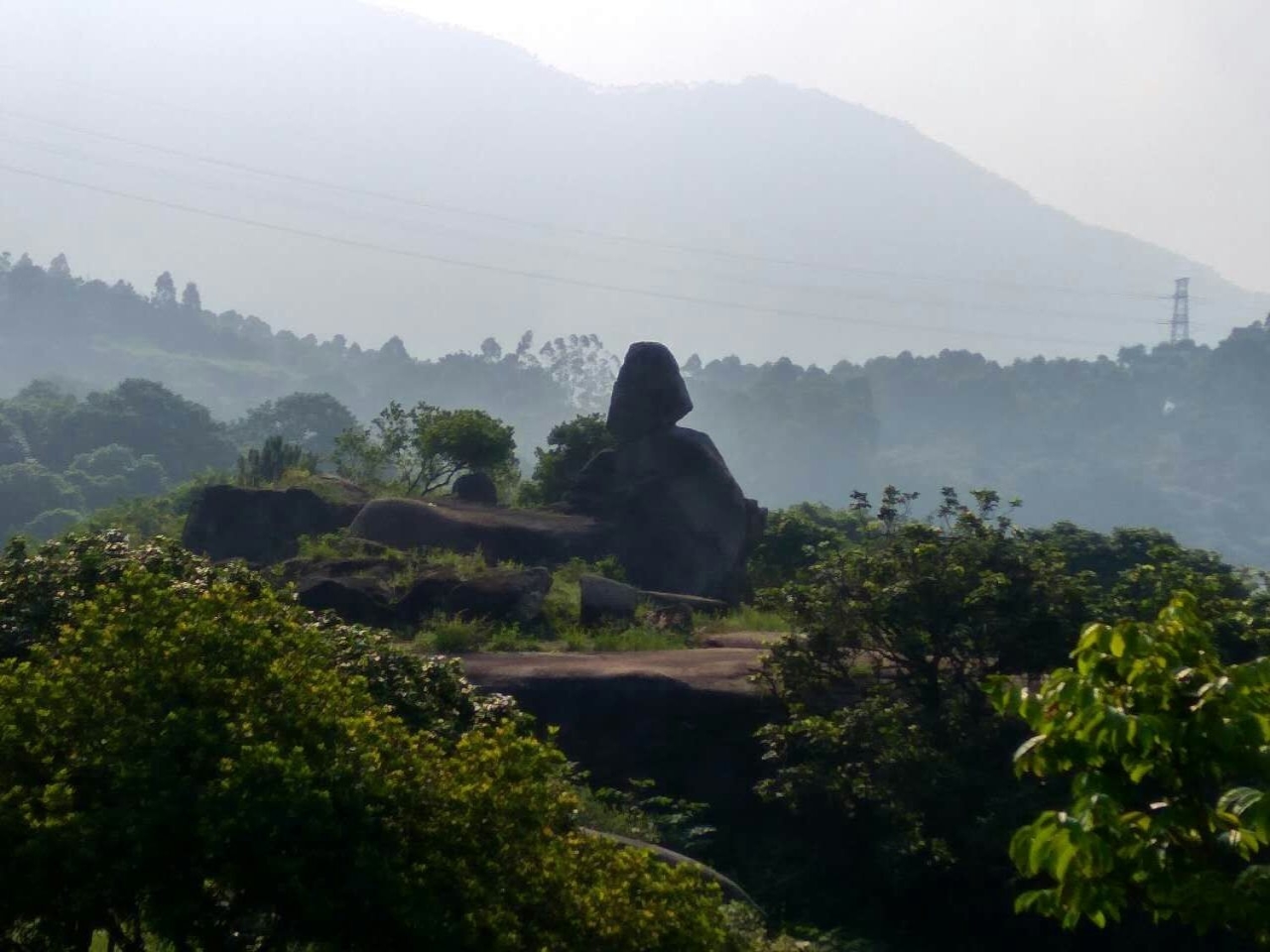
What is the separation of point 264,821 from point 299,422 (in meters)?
69.2

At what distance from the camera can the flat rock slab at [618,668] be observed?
52.5 feet

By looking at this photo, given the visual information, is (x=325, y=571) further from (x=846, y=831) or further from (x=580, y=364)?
(x=580, y=364)

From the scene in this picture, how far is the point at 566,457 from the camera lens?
97.1ft

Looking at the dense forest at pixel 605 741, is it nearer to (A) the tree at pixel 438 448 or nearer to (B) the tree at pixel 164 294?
(A) the tree at pixel 438 448

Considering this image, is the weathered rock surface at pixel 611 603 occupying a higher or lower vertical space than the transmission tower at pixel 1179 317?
lower

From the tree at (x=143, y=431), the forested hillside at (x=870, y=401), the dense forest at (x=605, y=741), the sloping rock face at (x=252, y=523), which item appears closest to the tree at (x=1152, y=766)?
the dense forest at (x=605, y=741)

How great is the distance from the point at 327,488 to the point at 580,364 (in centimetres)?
9892

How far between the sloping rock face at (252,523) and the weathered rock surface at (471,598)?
242 inches

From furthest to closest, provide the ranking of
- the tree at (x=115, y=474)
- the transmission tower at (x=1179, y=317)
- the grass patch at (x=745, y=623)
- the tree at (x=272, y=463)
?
1. the transmission tower at (x=1179, y=317)
2. the tree at (x=115, y=474)
3. the tree at (x=272, y=463)
4. the grass patch at (x=745, y=623)

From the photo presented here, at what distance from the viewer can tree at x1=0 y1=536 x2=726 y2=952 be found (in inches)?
260

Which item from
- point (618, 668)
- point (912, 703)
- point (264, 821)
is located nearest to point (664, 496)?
point (618, 668)

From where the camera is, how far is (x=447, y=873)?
22.3ft

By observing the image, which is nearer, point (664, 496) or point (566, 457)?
point (664, 496)

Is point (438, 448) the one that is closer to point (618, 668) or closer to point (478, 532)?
point (478, 532)
